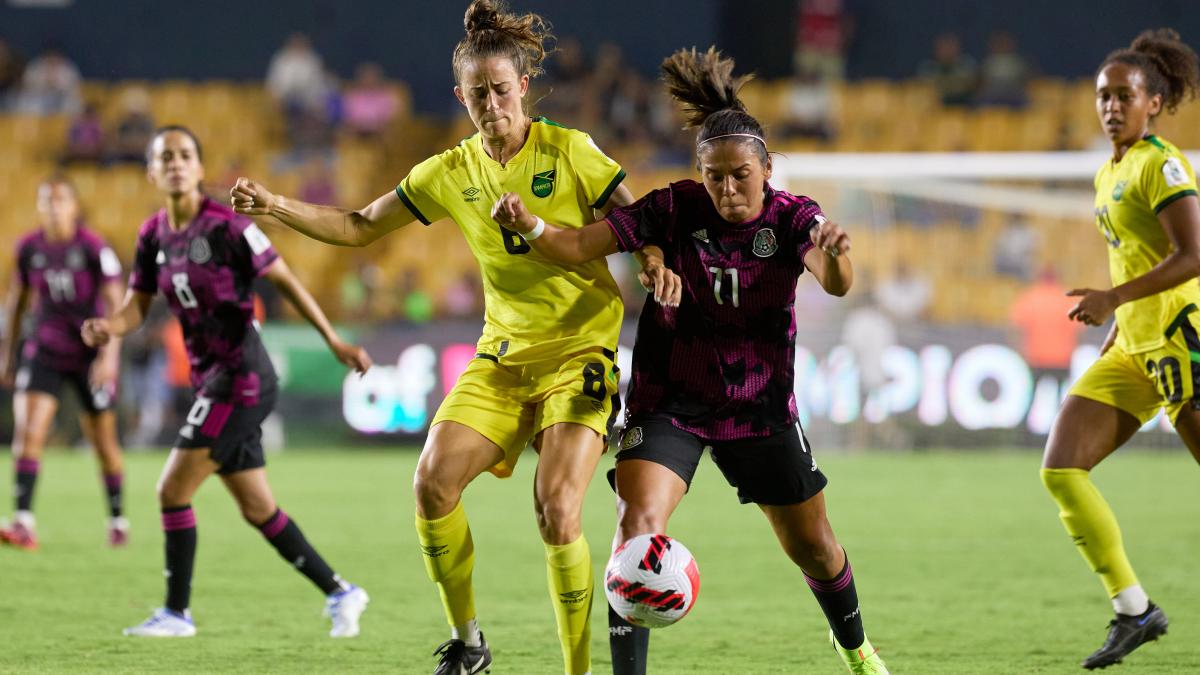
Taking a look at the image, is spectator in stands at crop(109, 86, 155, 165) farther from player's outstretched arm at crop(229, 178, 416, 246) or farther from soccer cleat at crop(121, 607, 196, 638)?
player's outstretched arm at crop(229, 178, 416, 246)

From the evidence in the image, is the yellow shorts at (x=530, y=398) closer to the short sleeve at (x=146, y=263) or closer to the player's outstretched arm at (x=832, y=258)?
the player's outstretched arm at (x=832, y=258)

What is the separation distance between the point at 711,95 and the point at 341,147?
16.0 metres

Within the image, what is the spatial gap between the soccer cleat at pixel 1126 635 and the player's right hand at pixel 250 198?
3399 mm

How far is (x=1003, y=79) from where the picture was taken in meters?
20.0

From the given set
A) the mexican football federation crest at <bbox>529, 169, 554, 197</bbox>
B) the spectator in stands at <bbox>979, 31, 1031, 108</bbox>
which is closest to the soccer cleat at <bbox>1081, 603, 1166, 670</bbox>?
the mexican football federation crest at <bbox>529, 169, 554, 197</bbox>

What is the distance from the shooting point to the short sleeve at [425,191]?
518 cm

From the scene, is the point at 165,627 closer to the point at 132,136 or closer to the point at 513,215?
the point at 513,215

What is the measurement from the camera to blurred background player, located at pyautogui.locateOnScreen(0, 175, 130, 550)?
9352mm

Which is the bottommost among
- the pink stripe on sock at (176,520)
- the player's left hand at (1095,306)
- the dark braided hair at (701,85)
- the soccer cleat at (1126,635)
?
the soccer cleat at (1126,635)

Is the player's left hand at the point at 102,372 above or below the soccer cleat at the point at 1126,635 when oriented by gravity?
above

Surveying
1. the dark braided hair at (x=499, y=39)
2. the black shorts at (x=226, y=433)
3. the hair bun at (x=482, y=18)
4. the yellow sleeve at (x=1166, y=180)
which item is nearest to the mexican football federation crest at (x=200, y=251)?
the black shorts at (x=226, y=433)

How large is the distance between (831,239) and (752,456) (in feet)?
2.59

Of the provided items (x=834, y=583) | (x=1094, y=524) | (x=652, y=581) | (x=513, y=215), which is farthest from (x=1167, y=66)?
(x=652, y=581)

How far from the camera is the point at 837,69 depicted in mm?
21344
